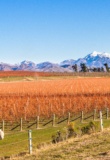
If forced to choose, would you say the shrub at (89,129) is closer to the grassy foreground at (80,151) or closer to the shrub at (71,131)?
the shrub at (71,131)

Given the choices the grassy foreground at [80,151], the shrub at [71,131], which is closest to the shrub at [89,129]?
the shrub at [71,131]

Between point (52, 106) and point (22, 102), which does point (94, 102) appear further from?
point (22, 102)

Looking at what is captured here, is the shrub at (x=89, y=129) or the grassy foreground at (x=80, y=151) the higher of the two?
the grassy foreground at (x=80, y=151)

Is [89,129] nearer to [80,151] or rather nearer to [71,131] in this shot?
[71,131]

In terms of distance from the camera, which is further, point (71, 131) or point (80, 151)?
point (71, 131)

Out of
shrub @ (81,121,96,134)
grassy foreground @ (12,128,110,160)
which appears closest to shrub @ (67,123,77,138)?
shrub @ (81,121,96,134)

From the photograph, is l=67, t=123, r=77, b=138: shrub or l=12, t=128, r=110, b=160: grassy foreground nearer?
l=12, t=128, r=110, b=160: grassy foreground

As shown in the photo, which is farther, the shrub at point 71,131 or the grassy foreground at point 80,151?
the shrub at point 71,131

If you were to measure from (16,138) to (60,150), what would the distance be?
12764mm

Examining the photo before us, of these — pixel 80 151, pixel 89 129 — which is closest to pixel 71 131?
pixel 89 129

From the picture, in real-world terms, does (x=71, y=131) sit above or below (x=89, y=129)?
below

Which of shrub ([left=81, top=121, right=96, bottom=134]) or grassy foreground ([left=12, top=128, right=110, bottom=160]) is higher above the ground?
grassy foreground ([left=12, top=128, right=110, bottom=160])

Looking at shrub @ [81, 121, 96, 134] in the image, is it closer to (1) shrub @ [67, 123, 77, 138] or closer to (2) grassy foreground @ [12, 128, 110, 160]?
(1) shrub @ [67, 123, 77, 138]

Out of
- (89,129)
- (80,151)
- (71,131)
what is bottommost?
(71,131)
